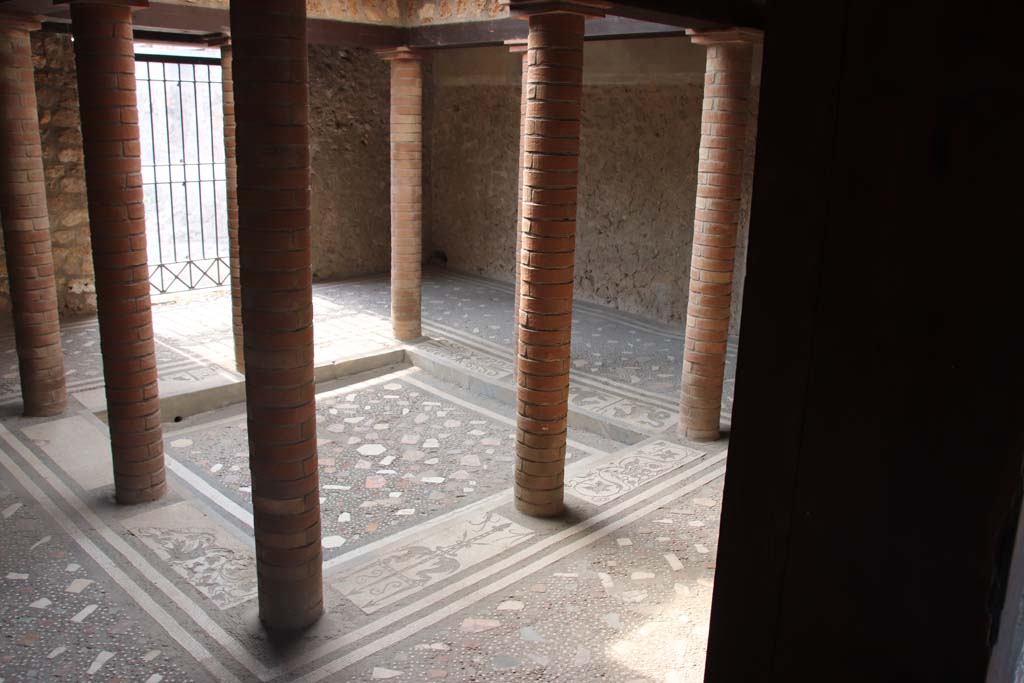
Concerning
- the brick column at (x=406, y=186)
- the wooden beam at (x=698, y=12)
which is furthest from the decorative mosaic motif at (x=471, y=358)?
the wooden beam at (x=698, y=12)

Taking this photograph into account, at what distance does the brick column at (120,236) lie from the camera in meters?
4.18

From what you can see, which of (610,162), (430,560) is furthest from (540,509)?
(610,162)

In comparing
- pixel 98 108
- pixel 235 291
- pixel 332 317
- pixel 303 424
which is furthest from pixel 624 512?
pixel 332 317

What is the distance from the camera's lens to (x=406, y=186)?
305 inches

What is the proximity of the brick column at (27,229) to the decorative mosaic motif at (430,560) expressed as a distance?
3.23m

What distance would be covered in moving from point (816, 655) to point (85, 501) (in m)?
4.82

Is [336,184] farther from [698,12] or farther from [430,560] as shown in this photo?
[430,560]

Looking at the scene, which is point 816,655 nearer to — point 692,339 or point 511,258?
point 692,339

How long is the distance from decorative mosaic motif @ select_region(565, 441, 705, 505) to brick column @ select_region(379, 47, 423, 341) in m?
3.22

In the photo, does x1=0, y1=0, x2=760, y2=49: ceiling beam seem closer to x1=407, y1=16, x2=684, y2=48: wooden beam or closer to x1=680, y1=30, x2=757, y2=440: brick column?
x1=407, y1=16, x2=684, y2=48: wooden beam

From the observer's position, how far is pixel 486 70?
34.8 ft

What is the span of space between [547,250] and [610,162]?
5.31m

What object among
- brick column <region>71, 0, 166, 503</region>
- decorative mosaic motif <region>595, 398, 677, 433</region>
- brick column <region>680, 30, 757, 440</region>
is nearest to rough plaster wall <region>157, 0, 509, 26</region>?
brick column <region>680, 30, 757, 440</region>

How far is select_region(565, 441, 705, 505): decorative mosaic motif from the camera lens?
5016 millimetres
